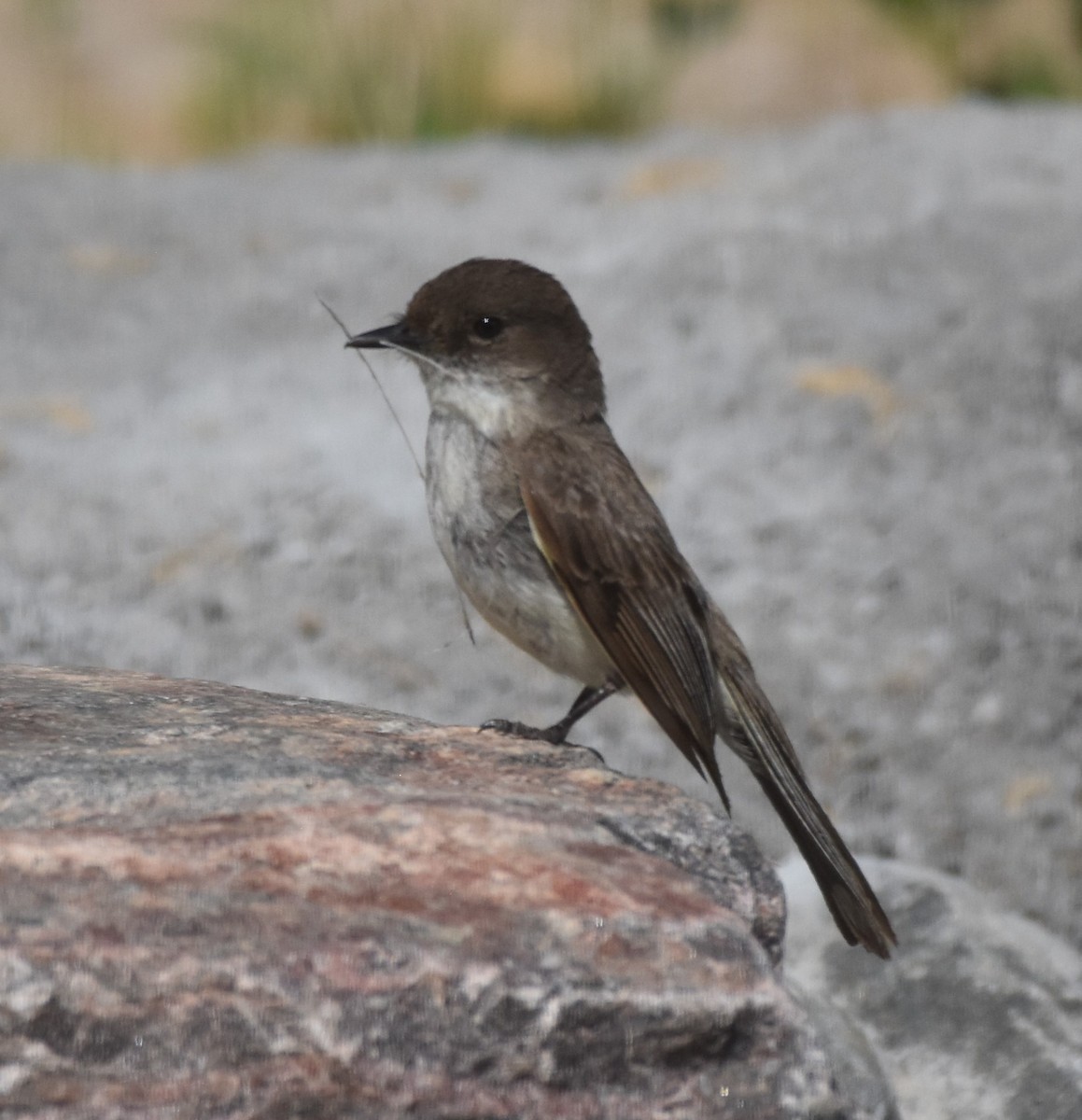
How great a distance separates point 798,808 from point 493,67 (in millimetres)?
7043

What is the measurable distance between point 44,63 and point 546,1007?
9780 millimetres

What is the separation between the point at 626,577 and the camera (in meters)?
4.47

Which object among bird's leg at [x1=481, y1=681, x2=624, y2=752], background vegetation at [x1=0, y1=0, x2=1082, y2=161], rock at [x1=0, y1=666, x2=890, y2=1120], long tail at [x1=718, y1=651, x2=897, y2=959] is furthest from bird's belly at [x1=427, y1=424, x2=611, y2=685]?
background vegetation at [x1=0, y1=0, x2=1082, y2=161]

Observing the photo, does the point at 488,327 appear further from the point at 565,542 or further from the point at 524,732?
the point at 524,732

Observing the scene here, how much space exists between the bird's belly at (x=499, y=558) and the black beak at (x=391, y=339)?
0.26 m

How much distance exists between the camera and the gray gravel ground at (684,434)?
6074 millimetres

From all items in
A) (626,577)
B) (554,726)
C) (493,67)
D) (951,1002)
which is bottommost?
(951,1002)

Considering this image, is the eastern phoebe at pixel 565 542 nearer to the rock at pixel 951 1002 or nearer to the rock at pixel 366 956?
the rock at pixel 951 1002

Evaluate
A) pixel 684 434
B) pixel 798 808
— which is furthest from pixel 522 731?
pixel 684 434

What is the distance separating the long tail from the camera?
14.2 feet

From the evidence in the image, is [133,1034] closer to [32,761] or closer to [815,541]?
[32,761]

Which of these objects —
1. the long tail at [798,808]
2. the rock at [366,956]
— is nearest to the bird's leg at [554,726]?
the long tail at [798,808]

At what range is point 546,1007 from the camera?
3.04 meters

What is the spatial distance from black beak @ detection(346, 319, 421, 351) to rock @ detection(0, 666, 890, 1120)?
1.24 metres
